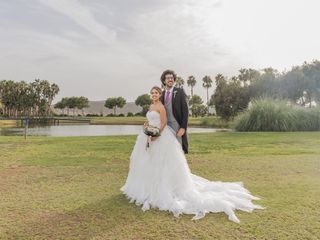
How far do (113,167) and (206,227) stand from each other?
17.4ft

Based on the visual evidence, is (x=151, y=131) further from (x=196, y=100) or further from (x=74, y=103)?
(x=74, y=103)

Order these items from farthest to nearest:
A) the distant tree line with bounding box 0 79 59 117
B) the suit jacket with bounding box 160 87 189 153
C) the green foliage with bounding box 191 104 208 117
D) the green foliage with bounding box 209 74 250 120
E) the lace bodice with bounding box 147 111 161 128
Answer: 1. the distant tree line with bounding box 0 79 59 117
2. the green foliage with bounding box 191 104 208 117
3. the green foliage with bounding box 209 74 250 120
4. the suit jacket with bounding box 160 87 189 153
5. the lace bodice with bounding box 147 111 161 128

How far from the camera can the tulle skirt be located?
18.6ft

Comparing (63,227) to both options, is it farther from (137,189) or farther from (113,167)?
(113,167)

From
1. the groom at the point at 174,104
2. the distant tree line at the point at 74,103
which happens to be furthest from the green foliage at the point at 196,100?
the groom at the point at 174,104

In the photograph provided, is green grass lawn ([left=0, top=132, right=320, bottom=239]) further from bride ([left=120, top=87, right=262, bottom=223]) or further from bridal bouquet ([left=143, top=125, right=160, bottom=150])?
bridal bouquet ([left=143, top=125, right=160, bottom=150])

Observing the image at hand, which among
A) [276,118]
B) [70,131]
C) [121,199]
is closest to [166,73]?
[121,199]

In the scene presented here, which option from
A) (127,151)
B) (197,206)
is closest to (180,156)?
(197,206)

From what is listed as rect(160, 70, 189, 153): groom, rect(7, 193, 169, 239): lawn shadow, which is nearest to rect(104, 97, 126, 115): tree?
rect(160, 70, 189, 153): groom

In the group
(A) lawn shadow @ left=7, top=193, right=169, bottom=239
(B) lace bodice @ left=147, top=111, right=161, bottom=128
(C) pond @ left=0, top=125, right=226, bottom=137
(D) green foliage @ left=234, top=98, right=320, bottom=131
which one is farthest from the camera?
(C) pond @ left=0, top=125, right=226, bottom=137

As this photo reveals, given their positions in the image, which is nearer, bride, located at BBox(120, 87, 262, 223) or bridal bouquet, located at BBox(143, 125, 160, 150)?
bride, located at BBox(120, 87, 262, 223)

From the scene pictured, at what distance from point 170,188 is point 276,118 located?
67.4 ft

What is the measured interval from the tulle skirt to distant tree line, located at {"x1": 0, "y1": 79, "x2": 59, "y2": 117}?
102m

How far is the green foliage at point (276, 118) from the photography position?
24688mm
